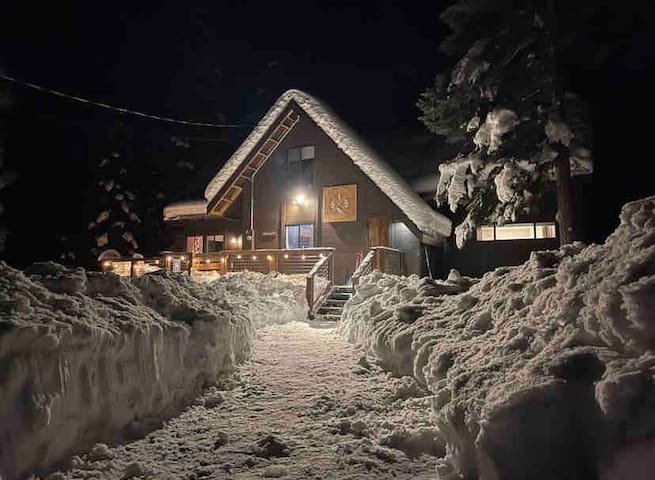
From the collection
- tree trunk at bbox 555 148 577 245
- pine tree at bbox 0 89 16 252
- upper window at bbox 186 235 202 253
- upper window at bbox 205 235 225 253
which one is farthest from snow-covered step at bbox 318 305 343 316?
pine tree at bbox 0 89 16 252

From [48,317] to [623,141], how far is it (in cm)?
1591

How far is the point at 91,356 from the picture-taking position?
451cm

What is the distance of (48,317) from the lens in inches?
170

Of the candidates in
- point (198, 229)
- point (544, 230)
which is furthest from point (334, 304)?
point (198, 229)

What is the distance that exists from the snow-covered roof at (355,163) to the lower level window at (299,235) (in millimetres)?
3352

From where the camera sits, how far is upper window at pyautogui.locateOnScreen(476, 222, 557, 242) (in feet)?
56.7

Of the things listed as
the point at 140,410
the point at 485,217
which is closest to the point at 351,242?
the point at 485,217

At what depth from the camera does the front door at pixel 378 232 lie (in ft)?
60.8

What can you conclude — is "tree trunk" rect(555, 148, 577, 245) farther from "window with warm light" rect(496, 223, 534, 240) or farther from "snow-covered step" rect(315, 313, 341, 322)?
"snow-covered step" rect(315, 313, 341, 322)

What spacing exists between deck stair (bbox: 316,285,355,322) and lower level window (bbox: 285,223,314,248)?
19.5 ft

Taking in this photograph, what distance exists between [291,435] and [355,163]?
13.8 metres

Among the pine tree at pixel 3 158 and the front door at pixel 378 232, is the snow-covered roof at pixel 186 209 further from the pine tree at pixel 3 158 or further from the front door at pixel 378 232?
the pine tree at pixel 3 158

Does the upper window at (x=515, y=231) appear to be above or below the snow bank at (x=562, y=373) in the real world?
above

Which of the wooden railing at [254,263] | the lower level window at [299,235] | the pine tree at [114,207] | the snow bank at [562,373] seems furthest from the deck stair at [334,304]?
the pine tree at [114,207]
